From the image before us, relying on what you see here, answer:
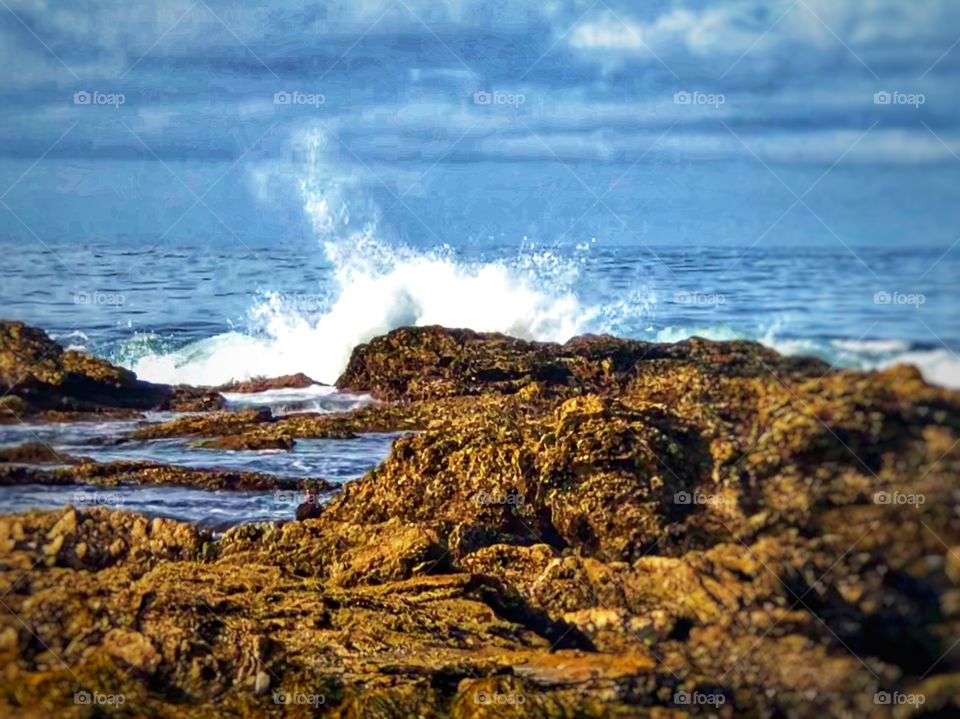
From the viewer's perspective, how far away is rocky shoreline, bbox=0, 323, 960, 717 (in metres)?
8.18

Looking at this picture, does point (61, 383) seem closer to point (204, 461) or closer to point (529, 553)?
Result: point (204, 461)

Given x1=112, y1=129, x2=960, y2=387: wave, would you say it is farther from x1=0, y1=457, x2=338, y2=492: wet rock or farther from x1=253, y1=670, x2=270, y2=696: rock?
x1=253, y1=670, x2=270, y2=696: rock

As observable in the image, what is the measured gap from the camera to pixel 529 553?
28.4 ft

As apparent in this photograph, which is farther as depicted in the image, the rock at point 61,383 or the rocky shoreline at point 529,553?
the rock at point 61,383

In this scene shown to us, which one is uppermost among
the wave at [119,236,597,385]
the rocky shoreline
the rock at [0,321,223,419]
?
the wave at [119,236,597,385]

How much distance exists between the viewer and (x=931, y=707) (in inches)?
318

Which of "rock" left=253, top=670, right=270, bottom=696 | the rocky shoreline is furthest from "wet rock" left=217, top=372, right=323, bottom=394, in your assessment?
"rock" left=253, top=670, right=270, bottom=696

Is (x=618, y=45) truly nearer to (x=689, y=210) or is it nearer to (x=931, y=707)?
(x=689, y=210)

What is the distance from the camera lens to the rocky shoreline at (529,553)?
26.8ft

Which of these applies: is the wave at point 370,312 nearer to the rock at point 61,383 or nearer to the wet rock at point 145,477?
the rock at point 61,383

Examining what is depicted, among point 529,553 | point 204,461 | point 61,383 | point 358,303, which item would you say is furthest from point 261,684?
point 358,303

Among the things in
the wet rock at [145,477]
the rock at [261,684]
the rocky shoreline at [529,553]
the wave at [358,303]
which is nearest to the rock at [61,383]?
the rocky shoreline at [529,553]

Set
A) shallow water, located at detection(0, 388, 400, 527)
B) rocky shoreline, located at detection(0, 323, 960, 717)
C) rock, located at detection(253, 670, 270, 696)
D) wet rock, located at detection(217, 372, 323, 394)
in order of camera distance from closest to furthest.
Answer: rocky shoreline, located at detection(0, 323, 960, 717), rock, located at detection(253, 670, 270, 696), shallow water, located at detection(0, 388, 400, 527), wet rock, located at detection(217, 372, 323, 394)

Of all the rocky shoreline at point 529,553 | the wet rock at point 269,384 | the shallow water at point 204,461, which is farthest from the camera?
the wet rock at point 269,384
